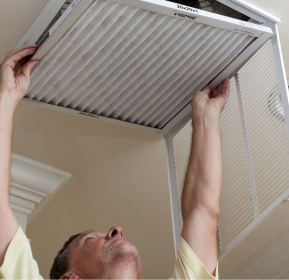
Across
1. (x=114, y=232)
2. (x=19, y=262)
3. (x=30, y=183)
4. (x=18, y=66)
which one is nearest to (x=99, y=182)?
(x=30, y=183)

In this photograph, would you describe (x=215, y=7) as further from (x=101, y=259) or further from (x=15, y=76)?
(x=101, y=259)

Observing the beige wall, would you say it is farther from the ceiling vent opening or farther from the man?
the ceiling vent opening

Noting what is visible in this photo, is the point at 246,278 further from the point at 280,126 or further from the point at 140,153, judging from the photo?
the point at 280,126

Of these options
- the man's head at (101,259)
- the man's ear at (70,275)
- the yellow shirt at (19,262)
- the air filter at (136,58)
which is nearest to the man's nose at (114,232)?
the man's head at (101,259)

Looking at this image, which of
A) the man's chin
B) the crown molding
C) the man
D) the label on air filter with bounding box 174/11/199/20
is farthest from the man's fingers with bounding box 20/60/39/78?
the crown molding

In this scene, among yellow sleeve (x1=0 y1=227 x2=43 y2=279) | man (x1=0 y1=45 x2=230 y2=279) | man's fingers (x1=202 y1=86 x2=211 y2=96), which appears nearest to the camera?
yellow sleeve (x1=0 y1=227 x2=43 y2=279)

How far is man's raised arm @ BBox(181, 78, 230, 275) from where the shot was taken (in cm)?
105

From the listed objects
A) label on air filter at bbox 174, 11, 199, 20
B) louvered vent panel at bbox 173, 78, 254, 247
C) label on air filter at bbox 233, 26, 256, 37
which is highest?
label on air filter at bbox 233, 26, 256, 37

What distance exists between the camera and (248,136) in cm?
116

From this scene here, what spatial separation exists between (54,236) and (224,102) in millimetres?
1317

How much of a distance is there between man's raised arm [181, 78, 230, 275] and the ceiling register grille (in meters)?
0.06

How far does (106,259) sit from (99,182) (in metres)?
0.82

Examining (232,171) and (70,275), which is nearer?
(70,275)

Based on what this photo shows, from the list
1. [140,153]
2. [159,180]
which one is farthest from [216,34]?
[159,180]
